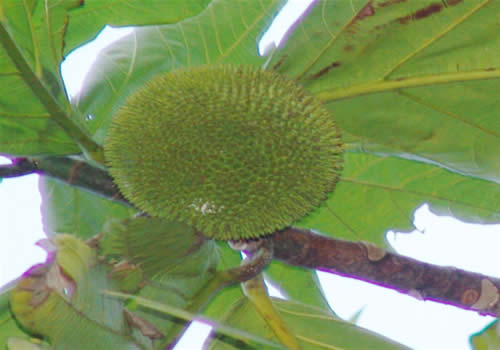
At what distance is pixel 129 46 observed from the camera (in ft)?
4.35

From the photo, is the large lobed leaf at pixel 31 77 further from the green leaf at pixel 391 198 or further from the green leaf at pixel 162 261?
the green leaf at pixel 391 198

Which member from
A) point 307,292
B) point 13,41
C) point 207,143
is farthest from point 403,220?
point 13,41

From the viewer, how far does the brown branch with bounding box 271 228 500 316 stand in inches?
45.9

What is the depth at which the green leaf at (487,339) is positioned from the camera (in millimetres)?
960

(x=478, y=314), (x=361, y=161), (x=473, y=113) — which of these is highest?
(x=473, y=113)

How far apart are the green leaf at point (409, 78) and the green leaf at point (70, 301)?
0.47m

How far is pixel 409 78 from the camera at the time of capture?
47.9 inches

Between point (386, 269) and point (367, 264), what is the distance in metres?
0.03

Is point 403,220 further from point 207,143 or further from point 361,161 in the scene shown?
point 207,143

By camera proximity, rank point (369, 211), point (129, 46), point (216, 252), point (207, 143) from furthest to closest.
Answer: point (369, 211), point (129, 46), point (216, 252), point (207, 143)

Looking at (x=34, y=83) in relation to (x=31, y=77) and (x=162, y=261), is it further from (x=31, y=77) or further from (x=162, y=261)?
(x=162, y=261)

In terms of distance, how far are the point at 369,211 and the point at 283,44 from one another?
0.41 m

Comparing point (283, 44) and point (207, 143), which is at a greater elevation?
point (283, 44)

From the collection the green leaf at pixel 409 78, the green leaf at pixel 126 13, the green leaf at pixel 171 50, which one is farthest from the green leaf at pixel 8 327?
the green leaf at pixel 409 78
